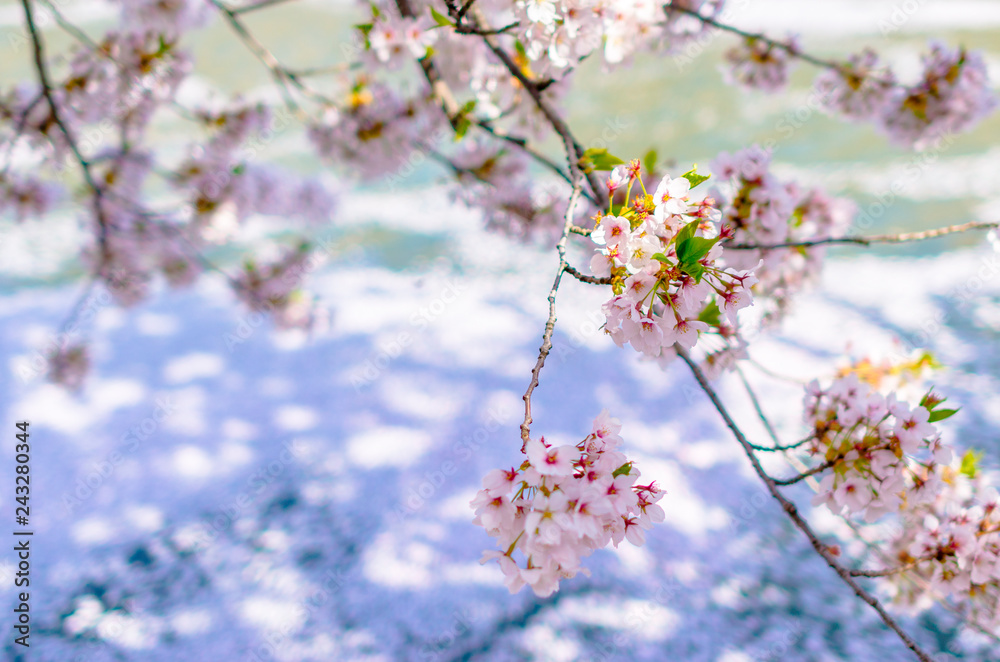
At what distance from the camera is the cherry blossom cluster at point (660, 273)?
54 cm

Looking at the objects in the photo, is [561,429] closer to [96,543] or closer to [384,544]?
[384,544]

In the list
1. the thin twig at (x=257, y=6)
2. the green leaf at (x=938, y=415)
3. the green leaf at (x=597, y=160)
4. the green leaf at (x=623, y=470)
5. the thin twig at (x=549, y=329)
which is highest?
the thin twig at (x=257, y=6)

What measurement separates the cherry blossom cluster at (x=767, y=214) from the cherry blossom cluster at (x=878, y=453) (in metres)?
0.29

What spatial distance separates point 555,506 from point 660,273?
0.82 ft

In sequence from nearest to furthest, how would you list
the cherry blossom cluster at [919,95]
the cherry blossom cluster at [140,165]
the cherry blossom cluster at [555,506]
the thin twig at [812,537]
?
the cherry blossom cluster at [555,506], the thin twig at [812,537], the cherry blossom cluster at [919,95], the cherry blossom cluster at [140,165]

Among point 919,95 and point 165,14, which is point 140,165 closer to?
point 165,14

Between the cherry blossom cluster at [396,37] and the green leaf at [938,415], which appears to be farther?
the cherry blossom cluster at [396,37]

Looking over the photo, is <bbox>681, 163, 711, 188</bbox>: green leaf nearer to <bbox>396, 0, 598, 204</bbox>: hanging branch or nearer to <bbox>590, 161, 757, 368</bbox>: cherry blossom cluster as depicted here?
<bbox>590, 161, 757, 368</bbox>: cherry blossom cluster

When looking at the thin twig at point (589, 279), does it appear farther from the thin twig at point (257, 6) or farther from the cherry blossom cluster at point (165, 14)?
the cherry blossom cluster at point (165, 14)

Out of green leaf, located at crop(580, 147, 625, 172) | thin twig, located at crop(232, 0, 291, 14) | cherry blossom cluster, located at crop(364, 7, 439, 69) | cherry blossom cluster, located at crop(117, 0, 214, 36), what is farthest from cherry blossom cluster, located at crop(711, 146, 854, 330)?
cherry blossom cluster, located at crop(117, 0, 214, 36)

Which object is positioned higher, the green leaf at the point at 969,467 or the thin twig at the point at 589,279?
the green leaf at the point at 969,467

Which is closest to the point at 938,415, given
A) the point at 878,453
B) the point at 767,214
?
the point at 878,453

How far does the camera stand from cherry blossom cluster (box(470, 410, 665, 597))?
1.62 feet

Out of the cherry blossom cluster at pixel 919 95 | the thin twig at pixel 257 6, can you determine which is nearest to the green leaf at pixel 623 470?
the thin twig at pixel 257 6
